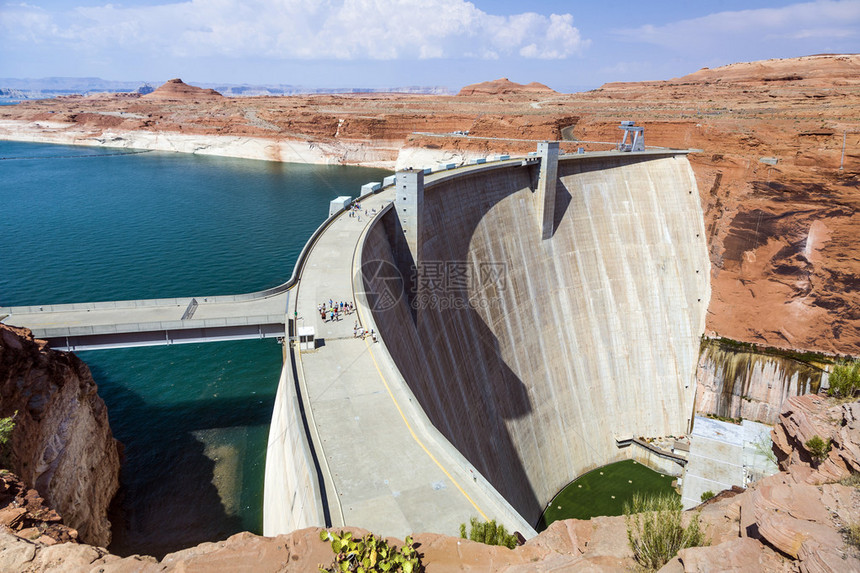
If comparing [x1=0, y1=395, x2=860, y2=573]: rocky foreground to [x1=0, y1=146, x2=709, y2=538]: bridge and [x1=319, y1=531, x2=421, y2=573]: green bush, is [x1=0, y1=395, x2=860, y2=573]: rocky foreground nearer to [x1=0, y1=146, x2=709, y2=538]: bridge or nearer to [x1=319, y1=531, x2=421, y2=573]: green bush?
[x1=319, y1=531, x2=421, y2=573]: green bush

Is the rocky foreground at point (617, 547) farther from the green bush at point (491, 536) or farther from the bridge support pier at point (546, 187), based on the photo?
the bridge support pier at point (546, 187)

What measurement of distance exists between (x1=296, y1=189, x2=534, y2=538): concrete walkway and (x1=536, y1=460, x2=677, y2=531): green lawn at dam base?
56.0ft

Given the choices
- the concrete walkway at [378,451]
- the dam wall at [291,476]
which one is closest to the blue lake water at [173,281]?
the dam wall at [291,476]

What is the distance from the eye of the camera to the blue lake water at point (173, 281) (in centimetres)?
2530

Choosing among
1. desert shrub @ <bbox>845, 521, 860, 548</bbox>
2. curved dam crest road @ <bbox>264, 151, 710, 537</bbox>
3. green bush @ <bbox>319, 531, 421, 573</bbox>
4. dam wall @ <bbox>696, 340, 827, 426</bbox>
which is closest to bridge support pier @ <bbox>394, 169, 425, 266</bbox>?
curved dam crest road @ <bbox>264, 151, 710, 537</bbox>

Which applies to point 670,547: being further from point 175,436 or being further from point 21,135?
point 21,135

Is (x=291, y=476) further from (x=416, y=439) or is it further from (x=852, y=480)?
(x=852, y=480)

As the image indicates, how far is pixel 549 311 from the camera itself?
37625mm

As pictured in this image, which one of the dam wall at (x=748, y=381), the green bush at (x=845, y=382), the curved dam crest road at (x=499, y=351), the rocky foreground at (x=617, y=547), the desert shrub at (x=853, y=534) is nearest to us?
the desert shrub at (x=853, y=534)

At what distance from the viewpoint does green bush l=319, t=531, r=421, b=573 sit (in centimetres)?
943

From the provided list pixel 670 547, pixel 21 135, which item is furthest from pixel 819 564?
pixel 21 135

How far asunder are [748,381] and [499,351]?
67.0 feet

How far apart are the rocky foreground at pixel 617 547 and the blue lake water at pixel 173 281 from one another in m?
14.1

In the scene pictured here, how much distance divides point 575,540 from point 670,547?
214 centimetres
